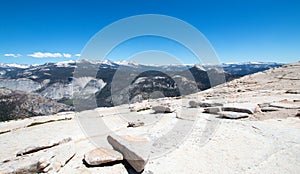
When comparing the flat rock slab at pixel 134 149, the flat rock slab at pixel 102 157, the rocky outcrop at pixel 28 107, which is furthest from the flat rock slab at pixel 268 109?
the rocky outcrop at pixel 28 107

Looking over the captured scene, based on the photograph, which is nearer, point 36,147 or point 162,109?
point 36,147

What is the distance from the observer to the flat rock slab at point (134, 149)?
7758 millimetres

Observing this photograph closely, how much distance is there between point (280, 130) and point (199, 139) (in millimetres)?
4523

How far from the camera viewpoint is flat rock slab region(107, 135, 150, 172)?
7.76 metres

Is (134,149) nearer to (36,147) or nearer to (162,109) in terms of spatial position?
(36,147)

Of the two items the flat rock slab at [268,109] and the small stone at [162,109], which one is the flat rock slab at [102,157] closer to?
the small stone at [162,109]

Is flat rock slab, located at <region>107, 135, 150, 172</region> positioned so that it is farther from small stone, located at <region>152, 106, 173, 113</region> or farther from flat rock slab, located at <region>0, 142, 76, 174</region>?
small stone, located at <region>152, 106, 173, 113</region>

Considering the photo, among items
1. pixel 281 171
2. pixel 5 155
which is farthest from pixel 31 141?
pixel 281 171

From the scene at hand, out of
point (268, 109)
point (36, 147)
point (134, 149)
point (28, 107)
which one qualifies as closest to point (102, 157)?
point (134, 149)

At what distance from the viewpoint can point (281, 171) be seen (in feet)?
23.6

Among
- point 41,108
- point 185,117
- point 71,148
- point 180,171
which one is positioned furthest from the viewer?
point 41,108

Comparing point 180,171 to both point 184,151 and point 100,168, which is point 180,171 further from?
point 100,168

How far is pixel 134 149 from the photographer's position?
8266 mm

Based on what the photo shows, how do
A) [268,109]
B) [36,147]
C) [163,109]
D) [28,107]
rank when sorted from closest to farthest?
[36,147], [268,109], [163,109], [28,107]
